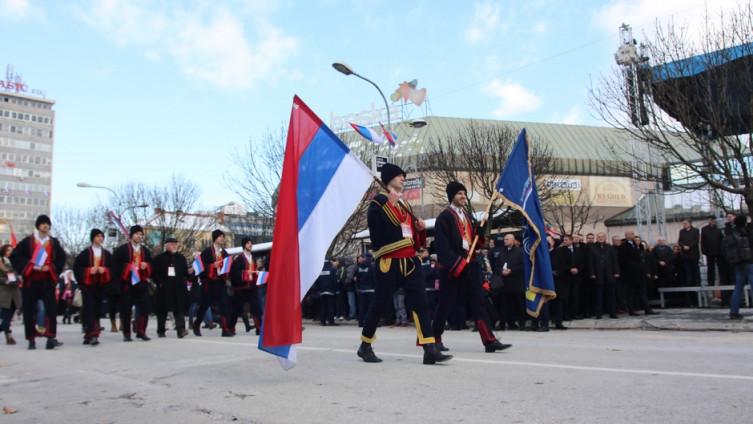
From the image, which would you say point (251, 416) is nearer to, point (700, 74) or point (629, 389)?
point (629, 389)

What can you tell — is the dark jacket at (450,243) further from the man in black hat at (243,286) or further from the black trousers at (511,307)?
the man in black hat at (243,286)

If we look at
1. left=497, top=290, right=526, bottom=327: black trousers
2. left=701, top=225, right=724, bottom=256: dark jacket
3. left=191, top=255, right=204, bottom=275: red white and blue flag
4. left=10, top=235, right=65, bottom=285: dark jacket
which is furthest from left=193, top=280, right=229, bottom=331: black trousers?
left=701, top=225, right=724, bottom=256: dark jacket

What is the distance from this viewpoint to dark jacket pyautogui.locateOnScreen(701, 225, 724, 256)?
15.4 m

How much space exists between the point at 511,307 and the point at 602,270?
7.21 ft

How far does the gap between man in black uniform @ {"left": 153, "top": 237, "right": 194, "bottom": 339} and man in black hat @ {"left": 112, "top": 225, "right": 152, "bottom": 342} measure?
2.21 feet

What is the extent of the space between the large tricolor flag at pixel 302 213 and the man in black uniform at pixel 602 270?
8.58 m

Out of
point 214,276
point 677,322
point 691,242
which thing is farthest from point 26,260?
point 691,242

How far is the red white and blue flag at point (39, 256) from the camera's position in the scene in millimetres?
10898

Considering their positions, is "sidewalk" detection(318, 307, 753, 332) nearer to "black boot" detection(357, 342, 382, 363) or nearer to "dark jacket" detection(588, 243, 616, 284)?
"dark jacket" detection(588, 243, 616, 284)

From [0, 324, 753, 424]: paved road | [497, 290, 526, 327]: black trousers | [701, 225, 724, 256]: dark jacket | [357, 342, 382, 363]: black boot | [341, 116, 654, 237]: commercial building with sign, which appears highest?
[341, 116, 654, 237]: commercial building with sign

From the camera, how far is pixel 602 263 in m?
14.2

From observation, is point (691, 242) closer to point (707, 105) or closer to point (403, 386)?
point (707, 105)

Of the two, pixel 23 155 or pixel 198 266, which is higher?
→ pixel 23 155

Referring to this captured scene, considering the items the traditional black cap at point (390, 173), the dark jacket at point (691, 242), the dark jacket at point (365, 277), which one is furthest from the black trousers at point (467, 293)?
the dark jacket at point (691, 242)
